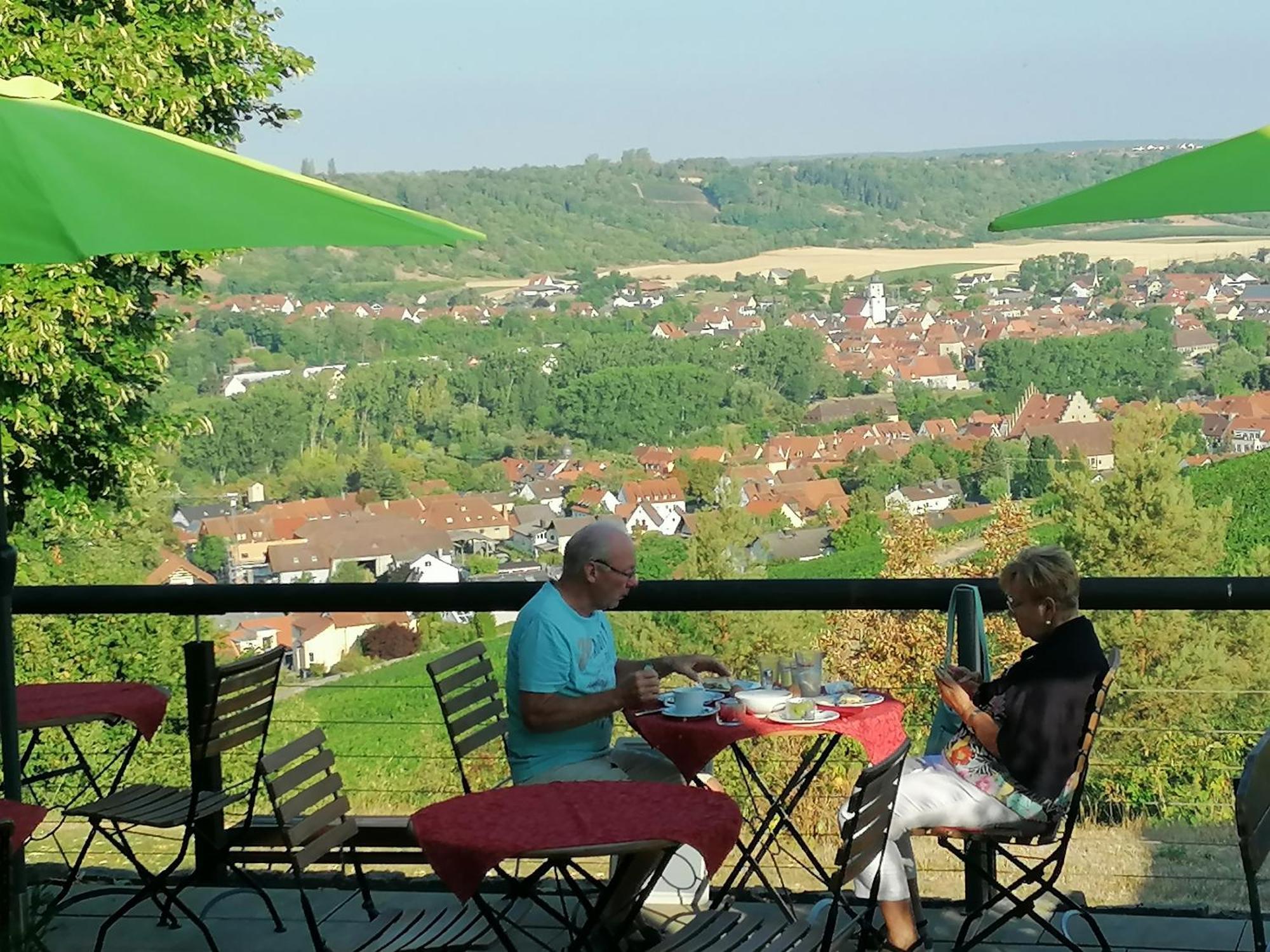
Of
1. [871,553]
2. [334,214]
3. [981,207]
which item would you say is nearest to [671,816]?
[334,214]

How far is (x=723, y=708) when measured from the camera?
3439 mm

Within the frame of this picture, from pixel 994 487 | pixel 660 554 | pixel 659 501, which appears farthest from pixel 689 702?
pixel 994 487

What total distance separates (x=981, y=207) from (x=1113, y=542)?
115 ft

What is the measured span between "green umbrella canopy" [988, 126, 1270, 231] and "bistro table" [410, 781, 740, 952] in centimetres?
134

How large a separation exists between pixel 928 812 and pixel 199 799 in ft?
5.66

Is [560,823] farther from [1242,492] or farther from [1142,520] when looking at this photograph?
[1242,492]

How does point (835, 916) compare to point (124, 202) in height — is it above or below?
below

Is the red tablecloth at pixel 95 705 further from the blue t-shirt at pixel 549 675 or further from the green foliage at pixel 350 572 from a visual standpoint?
the green foliage at pixel 350 572

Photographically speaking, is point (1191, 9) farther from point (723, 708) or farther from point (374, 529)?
point (723, 708)

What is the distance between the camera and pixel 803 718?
338 centimetres

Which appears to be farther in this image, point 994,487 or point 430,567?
point 994,487

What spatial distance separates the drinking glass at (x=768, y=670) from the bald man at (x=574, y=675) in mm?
280

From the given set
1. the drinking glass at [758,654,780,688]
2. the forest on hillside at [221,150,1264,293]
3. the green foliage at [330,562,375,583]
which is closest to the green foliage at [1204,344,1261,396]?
the forest on hillside at [221,150,1264,293]

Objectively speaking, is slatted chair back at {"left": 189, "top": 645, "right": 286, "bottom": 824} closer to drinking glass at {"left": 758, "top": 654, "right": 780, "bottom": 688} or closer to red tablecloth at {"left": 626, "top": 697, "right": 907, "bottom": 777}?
red tablecloth at {"left": 626, "top": 697, "right": 907, "bottom": 777}
